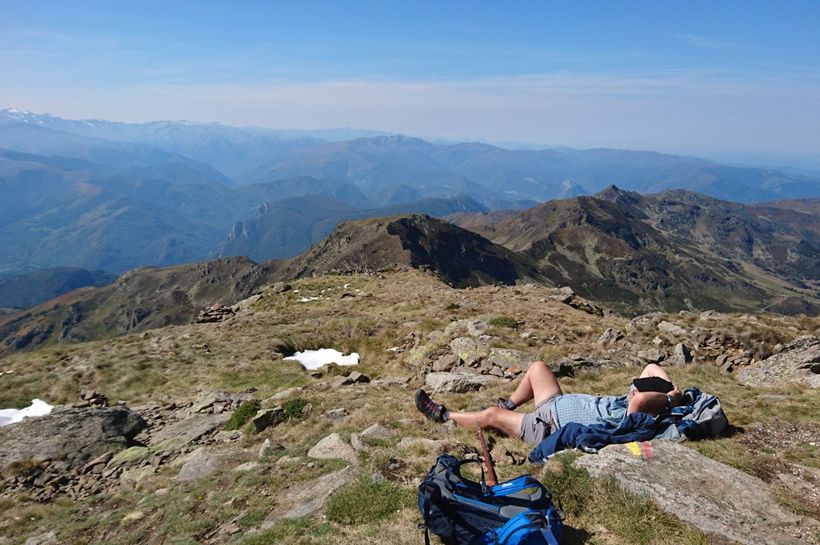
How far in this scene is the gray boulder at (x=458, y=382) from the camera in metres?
16.3

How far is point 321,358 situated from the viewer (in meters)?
27.1

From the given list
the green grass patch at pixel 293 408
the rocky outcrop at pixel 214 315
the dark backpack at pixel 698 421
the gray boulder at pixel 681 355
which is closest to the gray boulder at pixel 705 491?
the dark backpack at pixel 698 421

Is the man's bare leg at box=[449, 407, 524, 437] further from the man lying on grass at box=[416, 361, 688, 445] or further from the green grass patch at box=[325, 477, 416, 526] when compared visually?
the green grass patch at box=[325, 477, 416, 526]

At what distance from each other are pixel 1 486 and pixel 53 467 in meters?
1.37

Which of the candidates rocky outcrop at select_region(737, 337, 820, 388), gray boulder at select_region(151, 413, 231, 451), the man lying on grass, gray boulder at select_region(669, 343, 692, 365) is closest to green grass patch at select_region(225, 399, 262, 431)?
gray boulder at select_region(151, 413, 231, 451)

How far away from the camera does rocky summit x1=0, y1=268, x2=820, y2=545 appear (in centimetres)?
769

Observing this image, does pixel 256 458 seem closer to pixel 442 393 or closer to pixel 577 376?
pixel 442 393

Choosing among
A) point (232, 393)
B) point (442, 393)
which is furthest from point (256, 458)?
point (232, 393)

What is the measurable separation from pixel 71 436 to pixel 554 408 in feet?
57.1

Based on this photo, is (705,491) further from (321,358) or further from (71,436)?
(321,358)

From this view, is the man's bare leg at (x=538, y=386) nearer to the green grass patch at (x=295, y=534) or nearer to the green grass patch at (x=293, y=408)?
the green grass patch at (x=295, y=534)

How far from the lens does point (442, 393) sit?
16.1m

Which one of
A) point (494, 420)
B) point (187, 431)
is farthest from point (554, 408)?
point (187, 431)

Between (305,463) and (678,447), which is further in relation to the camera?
(305,463)
